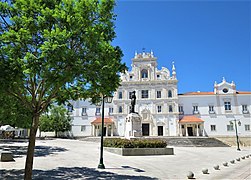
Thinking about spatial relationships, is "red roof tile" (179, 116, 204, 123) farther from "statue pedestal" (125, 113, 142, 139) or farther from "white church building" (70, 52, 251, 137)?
"statue pedestal" (125, 113, 142, 139)

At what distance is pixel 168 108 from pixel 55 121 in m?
25.2

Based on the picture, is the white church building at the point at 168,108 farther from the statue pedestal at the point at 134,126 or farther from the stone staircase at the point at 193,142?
the statue pedestal at the point at 134,126

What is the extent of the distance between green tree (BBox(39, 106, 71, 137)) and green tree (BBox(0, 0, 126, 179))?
39789mm

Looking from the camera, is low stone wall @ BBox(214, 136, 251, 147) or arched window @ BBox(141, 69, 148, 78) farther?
arched window @ BBox(141, 69, 148, 78)

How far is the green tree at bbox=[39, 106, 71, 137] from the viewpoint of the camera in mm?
45047

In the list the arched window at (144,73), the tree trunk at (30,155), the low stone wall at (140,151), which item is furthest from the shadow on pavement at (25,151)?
the arched window at (144,73)

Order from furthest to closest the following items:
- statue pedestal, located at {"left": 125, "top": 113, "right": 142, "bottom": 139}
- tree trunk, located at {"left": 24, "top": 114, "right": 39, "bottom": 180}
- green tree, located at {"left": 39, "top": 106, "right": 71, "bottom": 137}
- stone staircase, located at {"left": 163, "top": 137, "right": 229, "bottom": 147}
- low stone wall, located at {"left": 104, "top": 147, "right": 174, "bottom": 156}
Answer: green tree, located at {"left": 39, "top": 106, "right": 71, "bottom": 137} → stone staircase, located at {"left": 163, "top": 137, "right": 229, "bottom": 147} → statue pedestal, located at {"left": 125, "top": 113, "right": 142, "bottom": 139} → low stone wall, located at {"left": 104, "top": 147, "right": 174, "bottom": 156} → tree trunk, located at {"left": 24, "top": 114, "right": 39, "bottom": 180}

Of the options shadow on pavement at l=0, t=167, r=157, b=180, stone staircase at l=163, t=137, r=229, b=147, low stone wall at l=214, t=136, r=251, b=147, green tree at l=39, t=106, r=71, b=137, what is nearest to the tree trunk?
shadow on pavement at l=0, t=167, r=157, b=180

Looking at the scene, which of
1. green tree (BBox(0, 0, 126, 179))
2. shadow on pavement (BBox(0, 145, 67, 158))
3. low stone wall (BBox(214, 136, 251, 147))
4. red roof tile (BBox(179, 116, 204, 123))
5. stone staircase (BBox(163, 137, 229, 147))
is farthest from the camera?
red roof tile (BBox(179, 116, 204, 123))

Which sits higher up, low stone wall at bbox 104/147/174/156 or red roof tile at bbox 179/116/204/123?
red roof tile at bbox 179/116/204/123

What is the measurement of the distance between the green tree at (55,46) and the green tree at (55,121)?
39.8m

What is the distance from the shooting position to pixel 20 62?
641 centimetres

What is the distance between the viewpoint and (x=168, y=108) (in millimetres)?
47531

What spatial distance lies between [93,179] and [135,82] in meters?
41.5
